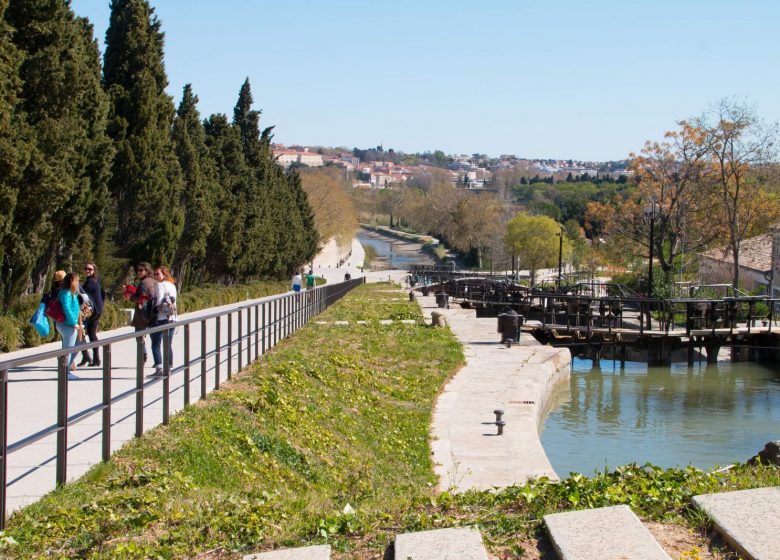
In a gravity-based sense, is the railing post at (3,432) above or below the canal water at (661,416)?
above

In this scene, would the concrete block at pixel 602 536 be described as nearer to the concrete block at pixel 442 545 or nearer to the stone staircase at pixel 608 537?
the stone staircase at pixel 608 537

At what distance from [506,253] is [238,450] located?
84.2 m

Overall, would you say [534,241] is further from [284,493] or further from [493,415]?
[284,493]

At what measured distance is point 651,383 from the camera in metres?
28.2

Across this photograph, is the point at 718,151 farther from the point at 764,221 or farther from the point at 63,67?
the point at 63,67

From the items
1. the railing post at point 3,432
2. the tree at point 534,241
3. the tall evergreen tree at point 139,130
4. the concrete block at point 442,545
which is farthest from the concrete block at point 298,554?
the tree at point 534,241

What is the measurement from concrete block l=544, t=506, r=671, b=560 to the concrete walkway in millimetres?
1615

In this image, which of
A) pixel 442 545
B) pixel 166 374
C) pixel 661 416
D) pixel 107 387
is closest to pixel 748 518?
pixel 442 545

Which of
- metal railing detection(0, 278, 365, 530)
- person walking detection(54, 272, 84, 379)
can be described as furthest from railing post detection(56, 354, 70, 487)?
person walking detection(54, 272, 84, 379)

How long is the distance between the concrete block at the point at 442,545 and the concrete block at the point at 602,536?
490 mm

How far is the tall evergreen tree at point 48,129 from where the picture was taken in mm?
20078

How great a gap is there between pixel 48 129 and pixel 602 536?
17.5 meters

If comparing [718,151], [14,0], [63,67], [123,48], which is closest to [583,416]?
[63,67]

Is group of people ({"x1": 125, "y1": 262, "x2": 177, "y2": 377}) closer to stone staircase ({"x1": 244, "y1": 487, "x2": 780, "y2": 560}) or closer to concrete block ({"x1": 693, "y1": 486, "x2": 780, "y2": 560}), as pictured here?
stone staircase ({"x1": 244, "y1": 487, "x2": 780, "y2": 560})
